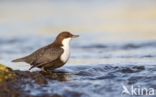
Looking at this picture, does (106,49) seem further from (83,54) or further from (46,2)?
(46,2)

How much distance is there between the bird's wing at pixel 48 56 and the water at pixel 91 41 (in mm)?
495

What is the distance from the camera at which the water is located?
6.67 meters

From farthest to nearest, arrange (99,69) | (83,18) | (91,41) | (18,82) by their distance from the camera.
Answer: (83,18)
(91,41)
(99,69)
(18,82)

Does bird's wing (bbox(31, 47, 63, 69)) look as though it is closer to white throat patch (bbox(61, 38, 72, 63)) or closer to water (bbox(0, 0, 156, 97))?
white throat patch (bbox(61, 38, 72, 63))

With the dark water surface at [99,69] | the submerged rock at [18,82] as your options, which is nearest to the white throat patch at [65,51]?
the dark water surface at [99,69]

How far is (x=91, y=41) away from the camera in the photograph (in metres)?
14.7

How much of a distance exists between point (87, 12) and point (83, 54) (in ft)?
29.6

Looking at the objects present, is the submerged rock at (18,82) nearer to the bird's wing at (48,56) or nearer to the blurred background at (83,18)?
the bird's wing at (48,56)

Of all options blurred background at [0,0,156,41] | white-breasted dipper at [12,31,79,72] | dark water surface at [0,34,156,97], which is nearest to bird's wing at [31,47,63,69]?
white-breasted dipper at [12,31,79,72]

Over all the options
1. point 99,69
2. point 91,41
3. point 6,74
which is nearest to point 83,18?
point 91,41

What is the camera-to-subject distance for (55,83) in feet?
21.9

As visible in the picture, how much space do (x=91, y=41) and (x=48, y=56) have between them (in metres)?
6.60

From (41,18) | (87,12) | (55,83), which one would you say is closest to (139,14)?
(87,12)

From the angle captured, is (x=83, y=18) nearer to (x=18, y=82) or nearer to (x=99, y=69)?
(x=99, y=69)
